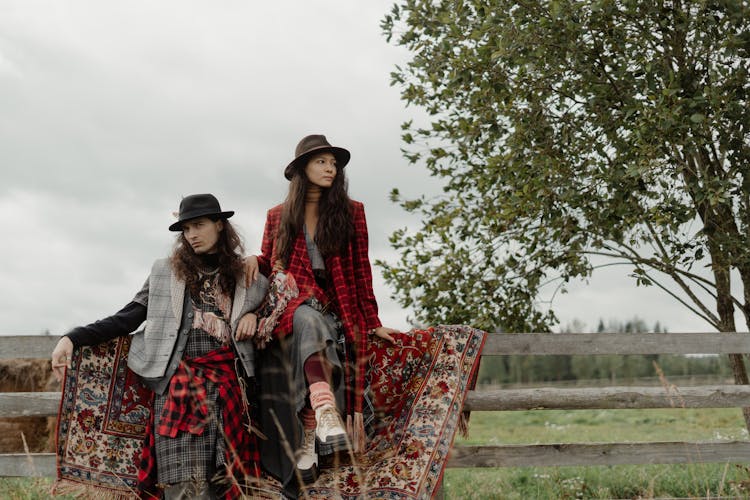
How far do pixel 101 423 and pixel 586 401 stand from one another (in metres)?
3.41

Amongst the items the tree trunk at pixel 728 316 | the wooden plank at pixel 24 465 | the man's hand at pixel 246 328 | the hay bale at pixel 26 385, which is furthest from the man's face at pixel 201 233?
the tree trunk at pixel 728 316

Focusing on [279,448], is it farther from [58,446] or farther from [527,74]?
[527,74]

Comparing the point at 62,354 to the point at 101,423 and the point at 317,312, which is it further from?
the point at 317,312

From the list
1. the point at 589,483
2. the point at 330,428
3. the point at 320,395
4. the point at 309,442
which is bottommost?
the point at 589,483

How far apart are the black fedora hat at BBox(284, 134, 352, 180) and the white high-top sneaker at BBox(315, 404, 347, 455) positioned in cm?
162

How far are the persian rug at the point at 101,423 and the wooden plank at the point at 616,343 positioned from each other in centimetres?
234

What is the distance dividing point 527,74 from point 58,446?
4.55 meters

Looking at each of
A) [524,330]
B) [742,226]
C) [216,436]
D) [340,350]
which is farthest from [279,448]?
[742,226]

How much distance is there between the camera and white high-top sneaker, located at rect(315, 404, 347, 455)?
11.6ft

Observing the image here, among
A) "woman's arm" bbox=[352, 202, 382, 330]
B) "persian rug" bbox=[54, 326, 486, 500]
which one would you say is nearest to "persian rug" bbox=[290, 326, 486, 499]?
"persian rug" bbox=[54, 326, 486, 500]

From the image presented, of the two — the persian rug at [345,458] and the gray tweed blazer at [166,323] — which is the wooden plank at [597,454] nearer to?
the persian rug at [345,458]

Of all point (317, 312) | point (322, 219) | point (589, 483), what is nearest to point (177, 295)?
point (317, 312)

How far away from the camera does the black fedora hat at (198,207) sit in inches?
162

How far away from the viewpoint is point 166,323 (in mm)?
4031
